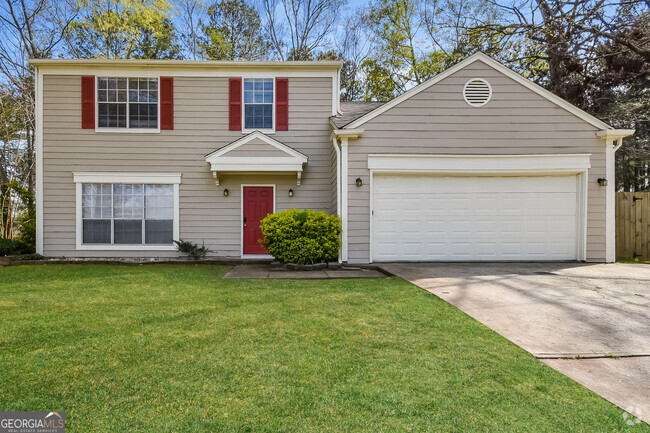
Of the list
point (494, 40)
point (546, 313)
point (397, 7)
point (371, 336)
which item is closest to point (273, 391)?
point (371, 336)

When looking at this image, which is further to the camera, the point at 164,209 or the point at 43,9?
the point at 43,9

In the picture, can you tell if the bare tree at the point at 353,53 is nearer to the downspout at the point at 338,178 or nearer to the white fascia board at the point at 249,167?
the white fascia board at the point at 249,167

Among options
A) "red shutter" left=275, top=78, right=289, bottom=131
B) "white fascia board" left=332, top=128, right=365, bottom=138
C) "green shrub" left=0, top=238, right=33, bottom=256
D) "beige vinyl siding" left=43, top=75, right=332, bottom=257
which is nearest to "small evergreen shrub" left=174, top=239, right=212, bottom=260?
"beige vinyl siding" left=43, top=75, right=332, bottom=257

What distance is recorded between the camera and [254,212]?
391 inches

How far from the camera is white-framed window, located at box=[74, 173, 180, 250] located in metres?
9.66

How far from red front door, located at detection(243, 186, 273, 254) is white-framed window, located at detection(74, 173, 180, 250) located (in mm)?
1802

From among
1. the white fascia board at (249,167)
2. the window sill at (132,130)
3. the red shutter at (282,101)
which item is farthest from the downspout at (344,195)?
the window sill at (132,130)

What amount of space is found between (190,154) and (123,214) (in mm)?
2324

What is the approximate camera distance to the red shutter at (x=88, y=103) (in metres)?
9.66

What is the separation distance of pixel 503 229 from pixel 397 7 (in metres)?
14.9

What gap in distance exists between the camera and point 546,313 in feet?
13.8

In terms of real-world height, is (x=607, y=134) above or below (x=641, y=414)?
above

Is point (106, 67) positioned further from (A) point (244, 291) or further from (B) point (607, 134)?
(B) point (607, 134)

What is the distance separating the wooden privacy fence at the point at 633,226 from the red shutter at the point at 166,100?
11.6 m
